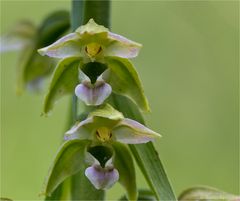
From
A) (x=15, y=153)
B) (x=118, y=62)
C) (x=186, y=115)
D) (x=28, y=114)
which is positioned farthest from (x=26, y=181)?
(x=118, y=62)

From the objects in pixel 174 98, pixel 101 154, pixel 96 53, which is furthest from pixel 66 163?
pixel 174 98

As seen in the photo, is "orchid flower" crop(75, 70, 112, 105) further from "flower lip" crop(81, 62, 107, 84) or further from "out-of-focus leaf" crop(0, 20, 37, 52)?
"out-of-focus leaf" crop(0, 20, 37, 52)

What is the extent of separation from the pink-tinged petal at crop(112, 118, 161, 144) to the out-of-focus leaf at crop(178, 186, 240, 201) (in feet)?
1.62

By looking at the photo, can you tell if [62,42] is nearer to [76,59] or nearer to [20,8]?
[76,59]

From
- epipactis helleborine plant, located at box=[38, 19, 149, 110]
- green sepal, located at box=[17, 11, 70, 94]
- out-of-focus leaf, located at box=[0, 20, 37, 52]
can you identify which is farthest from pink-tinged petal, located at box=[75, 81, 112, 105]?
out-of-focus leaf, located at box=[0, 20, 37, 52]

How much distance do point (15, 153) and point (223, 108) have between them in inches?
104

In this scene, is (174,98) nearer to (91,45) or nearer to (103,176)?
(91,45)

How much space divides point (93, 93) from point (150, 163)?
32 cm

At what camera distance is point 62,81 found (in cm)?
251

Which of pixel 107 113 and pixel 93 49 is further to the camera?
pixel 93 49

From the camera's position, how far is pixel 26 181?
5539mm

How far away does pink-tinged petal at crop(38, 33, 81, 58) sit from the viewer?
7.88ft

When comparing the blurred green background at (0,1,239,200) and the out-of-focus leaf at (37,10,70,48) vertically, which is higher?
the out-of-focus leaf at (37,10,70,48)

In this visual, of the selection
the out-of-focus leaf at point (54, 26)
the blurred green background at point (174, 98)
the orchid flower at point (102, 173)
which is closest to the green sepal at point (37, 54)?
the out-of-focus leaf at point (54, 26)
